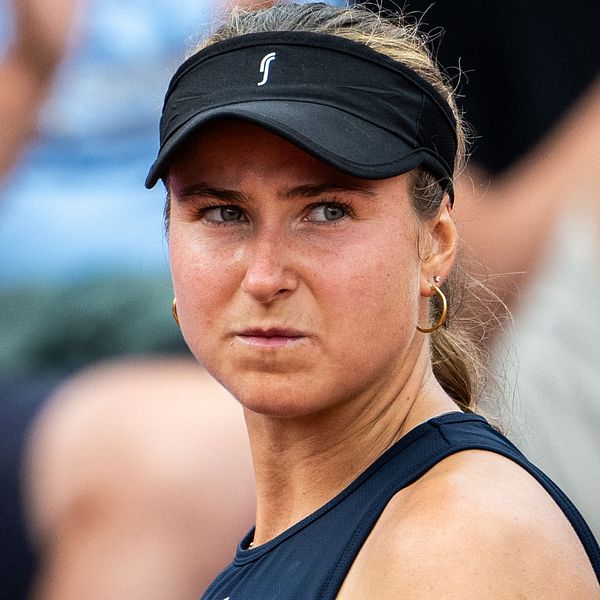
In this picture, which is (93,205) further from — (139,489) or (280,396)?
(280,396)

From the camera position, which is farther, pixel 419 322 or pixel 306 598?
pixel 419 322

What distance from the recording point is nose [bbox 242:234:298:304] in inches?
51.6

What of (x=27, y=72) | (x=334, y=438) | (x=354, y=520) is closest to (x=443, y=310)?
(x=334, y=438)

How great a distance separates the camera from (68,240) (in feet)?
11.4

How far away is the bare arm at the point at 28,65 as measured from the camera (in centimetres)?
348

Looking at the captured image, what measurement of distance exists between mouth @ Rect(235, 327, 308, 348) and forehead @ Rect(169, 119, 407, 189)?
7.4 inches

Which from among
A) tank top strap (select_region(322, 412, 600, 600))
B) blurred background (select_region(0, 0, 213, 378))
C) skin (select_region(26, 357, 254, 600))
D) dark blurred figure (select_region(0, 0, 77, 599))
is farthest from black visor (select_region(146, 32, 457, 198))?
dark blurred figure (select_region(0, 0, 77, 599))

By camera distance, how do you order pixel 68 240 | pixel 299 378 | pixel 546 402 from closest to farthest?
1. pixel 299 378
2. pixel 546 402
3. pixel 68 240

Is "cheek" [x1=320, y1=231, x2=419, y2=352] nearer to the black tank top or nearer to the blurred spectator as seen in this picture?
the black tank top

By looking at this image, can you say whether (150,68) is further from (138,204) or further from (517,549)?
(517,549)

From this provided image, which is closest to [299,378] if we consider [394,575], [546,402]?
[394,575]

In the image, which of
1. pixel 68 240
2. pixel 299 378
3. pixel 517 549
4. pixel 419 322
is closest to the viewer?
pixel 517 549

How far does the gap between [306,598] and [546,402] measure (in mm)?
2135

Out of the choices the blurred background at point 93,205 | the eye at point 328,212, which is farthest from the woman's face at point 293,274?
the blurred background at point 93,205
